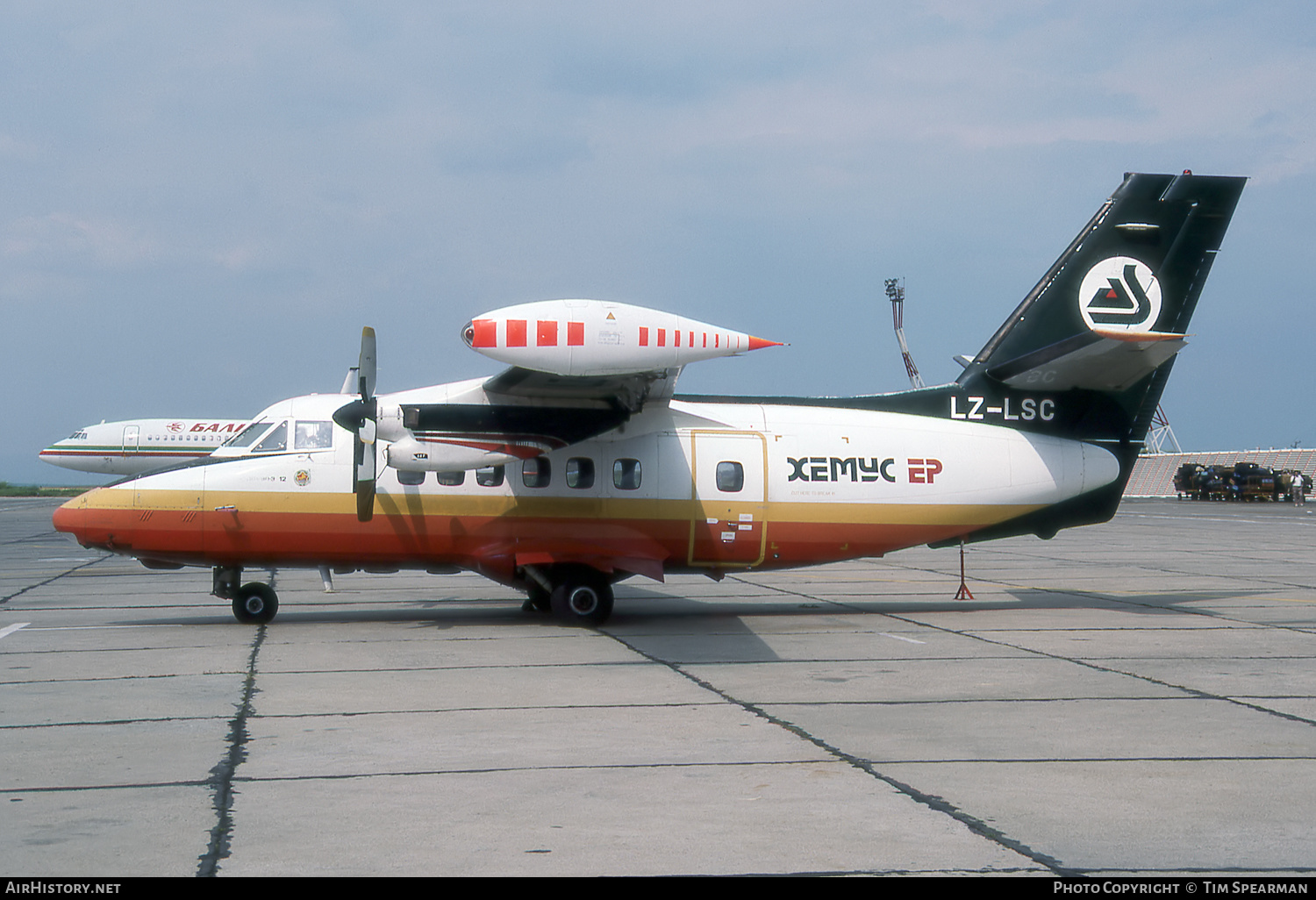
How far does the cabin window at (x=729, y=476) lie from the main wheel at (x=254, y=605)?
19.7 feet

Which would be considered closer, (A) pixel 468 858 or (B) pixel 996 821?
(A) pixel 468 858

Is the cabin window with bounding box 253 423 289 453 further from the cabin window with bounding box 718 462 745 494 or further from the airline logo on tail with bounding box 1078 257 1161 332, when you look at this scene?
the airline logo on tail with bounding box 1078 257 1161 332

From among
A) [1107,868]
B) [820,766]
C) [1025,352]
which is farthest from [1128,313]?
[1107,868]

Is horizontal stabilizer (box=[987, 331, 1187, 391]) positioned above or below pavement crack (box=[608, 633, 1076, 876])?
above

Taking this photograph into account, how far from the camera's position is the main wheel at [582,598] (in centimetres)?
1557

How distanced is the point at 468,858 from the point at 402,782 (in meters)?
1.71

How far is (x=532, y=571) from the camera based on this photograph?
623 inches

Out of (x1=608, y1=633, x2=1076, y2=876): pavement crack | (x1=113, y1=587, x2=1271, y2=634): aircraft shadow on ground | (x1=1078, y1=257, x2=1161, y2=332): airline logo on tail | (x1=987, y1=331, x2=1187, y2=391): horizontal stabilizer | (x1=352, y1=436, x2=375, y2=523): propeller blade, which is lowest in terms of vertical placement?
(x1=608, y1=633, x2=1076, y2=876): pavement crack

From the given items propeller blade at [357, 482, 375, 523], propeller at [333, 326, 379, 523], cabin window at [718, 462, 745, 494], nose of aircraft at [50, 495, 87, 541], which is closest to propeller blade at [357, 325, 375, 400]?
propeller at [333, 326, 379, 523]

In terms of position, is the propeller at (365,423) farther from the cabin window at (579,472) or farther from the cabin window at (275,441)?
the cabin window at (579,472)

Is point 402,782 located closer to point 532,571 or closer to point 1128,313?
point 532,571

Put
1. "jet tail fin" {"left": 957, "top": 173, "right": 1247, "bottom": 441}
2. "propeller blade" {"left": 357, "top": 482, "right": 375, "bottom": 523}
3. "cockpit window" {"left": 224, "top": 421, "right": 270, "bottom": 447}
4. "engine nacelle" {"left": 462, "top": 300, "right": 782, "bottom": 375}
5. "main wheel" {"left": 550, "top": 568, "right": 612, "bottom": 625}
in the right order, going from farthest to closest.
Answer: "jet tail fin" {"left": 957, "top": 173, "right": 1247, "bottom": 441}
"cockpit window" {"left": 224, "top": 421, "right": 270, "bottom": 447}
"main wheel" {"left": 550, "top": 568, "right": 612, "bottom": 625}
"propeller blade" {"left": 357, "top": 482, "right": 375, "bottom": 523}
"engine nacelle" {"left": 462, "top": 300, "right": 782, "bottom": 375}

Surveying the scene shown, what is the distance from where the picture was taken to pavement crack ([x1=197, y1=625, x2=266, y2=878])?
5.92 m

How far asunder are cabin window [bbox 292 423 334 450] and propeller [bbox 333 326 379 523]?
2.99 ft
